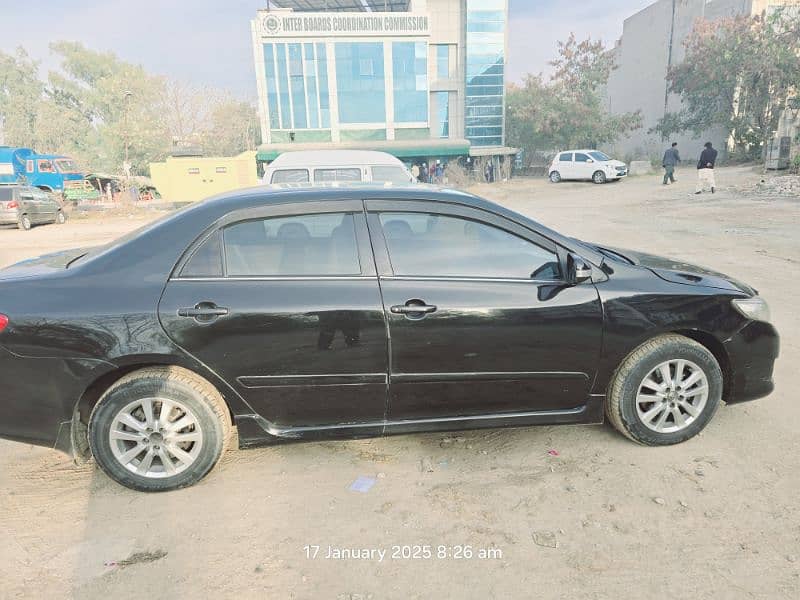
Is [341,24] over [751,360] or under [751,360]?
over

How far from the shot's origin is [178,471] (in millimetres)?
2895

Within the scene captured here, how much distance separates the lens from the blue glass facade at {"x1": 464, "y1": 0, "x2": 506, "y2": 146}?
162ft

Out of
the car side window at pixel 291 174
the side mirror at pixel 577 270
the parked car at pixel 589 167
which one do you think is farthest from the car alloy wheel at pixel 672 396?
the parked car at pixel 589 167

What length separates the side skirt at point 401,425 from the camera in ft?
9.57

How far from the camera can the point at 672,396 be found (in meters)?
3.18

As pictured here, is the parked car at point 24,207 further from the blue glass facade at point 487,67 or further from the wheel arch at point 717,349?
the blue glass facade at point 487,67

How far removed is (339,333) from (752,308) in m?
2.44

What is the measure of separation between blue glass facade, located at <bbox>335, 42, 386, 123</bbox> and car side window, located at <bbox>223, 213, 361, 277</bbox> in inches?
1810

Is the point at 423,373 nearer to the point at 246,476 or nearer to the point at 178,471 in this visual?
the point at 246,476

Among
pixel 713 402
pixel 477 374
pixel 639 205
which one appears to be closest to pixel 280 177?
pixel 477 374

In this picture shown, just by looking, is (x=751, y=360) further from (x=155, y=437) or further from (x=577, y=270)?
(x=155, y=437)

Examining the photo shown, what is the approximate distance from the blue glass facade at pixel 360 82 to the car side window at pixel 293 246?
46.0 meters

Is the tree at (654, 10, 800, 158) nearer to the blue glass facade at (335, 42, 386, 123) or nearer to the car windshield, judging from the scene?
the blue glass facade at (335, 42, 386, 123)

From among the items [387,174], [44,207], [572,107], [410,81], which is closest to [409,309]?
[387,174]
